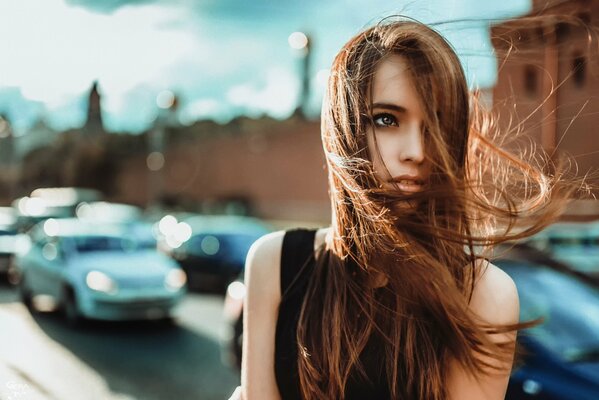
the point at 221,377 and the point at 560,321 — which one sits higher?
the point at 560,321

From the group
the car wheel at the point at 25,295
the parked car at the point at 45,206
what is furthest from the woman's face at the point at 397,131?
the parked car at the point at 45,206

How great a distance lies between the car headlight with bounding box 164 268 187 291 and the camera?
9.80 metres

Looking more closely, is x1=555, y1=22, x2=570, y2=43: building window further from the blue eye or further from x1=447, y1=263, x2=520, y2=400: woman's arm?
x1=447, y1=263, x2=520, y2=400: woman's arm

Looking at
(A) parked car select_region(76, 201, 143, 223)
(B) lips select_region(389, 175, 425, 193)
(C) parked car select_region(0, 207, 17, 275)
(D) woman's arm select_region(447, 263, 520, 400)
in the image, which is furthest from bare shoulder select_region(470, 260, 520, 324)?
(A) parked car select_region(76, 201, 143, 223)

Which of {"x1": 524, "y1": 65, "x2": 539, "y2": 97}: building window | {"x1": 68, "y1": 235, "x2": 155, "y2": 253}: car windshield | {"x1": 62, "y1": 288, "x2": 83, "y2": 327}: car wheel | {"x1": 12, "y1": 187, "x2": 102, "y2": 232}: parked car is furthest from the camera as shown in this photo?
{"x1": 12, "y1": 187, "x2": 102, "y2": 232}: parked car

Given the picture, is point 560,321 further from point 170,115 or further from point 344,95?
point 170,115

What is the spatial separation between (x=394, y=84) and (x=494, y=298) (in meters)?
0.56

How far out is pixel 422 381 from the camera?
1.53m

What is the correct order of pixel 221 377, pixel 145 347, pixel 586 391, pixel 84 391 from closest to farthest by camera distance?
pixel 586 391, pixel 84 391, pixel 221 377, pixel 145 347

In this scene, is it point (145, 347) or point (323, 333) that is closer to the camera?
point (323, 333)

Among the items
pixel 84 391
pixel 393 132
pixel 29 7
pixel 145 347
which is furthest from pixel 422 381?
pixel 145 347

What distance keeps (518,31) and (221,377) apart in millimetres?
5896

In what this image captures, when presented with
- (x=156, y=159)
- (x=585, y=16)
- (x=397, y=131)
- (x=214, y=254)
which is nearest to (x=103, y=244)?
(x=214, y=254)

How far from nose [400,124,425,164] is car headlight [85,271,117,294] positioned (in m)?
8.40
